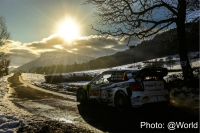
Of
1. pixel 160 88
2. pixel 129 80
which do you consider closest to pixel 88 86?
pixel 129 80

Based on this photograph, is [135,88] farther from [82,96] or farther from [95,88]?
[82,96]

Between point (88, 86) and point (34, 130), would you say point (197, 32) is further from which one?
point (34, 130)

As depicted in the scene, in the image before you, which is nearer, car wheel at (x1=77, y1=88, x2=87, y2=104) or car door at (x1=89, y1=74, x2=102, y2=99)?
car door at (x1=89, y1=74, x2=102, y2=99)

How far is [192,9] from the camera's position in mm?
12312

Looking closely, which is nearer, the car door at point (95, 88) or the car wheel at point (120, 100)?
the car wheel at point (120, 100)

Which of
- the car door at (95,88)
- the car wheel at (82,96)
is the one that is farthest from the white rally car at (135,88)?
the car wheel at (82,96)

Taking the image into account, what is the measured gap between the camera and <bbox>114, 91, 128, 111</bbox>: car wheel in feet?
25.1

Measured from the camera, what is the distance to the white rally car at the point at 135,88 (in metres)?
7.43

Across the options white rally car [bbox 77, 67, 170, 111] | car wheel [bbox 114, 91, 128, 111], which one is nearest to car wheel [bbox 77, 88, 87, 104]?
white rally car [bbox 77, 67, 170, 111]

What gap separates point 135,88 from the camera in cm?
745

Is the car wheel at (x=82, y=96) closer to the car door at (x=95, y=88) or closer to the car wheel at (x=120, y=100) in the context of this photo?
the car door at (x=95, y=88)

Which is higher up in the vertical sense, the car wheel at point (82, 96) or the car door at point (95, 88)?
the car door at point (95, 88)

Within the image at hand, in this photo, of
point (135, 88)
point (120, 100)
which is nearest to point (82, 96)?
point (120, 100)

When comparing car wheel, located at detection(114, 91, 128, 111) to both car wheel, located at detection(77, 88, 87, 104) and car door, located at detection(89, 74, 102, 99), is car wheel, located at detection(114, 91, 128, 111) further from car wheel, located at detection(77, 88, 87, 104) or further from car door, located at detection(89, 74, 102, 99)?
car wheel, located at detection(77, 88, 87, 104)
